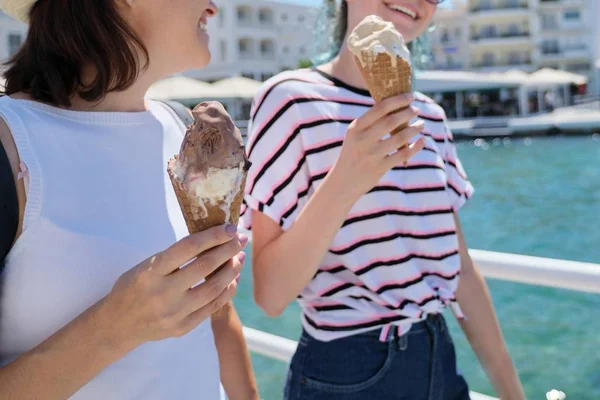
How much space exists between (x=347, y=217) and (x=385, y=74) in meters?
0.31

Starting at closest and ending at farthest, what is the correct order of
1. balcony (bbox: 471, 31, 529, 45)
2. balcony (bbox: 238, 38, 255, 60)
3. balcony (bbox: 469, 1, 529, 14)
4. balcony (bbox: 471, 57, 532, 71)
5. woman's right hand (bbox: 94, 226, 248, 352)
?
woman's right hand (bbox: 94, 226, 248, 352)
balcony (bbox: 238, 38, 255, 60)
balcony (bbox: 471, 31, 529, 45)
balcony (bbox: 469, 1, 529, 14)
balcony (bbox: 471, 57, 532, 71)

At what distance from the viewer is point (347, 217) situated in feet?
4.33

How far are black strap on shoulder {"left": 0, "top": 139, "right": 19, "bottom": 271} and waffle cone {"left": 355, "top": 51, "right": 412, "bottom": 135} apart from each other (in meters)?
0.66

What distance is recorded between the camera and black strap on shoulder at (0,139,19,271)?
2.69 ft

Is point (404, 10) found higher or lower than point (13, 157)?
higher

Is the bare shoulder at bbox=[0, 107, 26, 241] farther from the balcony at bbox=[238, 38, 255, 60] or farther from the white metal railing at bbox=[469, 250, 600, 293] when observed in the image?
the balcony at bbox=[238, 38, 255, 60]

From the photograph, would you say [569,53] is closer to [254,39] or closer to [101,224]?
[254,39]

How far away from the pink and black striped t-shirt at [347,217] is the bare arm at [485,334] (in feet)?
0.62

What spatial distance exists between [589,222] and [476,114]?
59.5 ft

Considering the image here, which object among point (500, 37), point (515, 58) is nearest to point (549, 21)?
point (515, 58)

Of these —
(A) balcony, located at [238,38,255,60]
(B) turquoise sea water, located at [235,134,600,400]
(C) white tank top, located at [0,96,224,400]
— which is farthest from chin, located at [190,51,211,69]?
(A) balcony, located at [238,38,255,60]

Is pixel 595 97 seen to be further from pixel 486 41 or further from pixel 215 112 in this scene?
pixel 215 112

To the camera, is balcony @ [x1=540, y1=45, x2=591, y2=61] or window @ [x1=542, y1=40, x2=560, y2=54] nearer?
balcony @ [x1=540, y1=45, x2=591, y2=61]

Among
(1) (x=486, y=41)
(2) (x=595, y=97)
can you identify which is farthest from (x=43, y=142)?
(1) (x=486, y=41)
